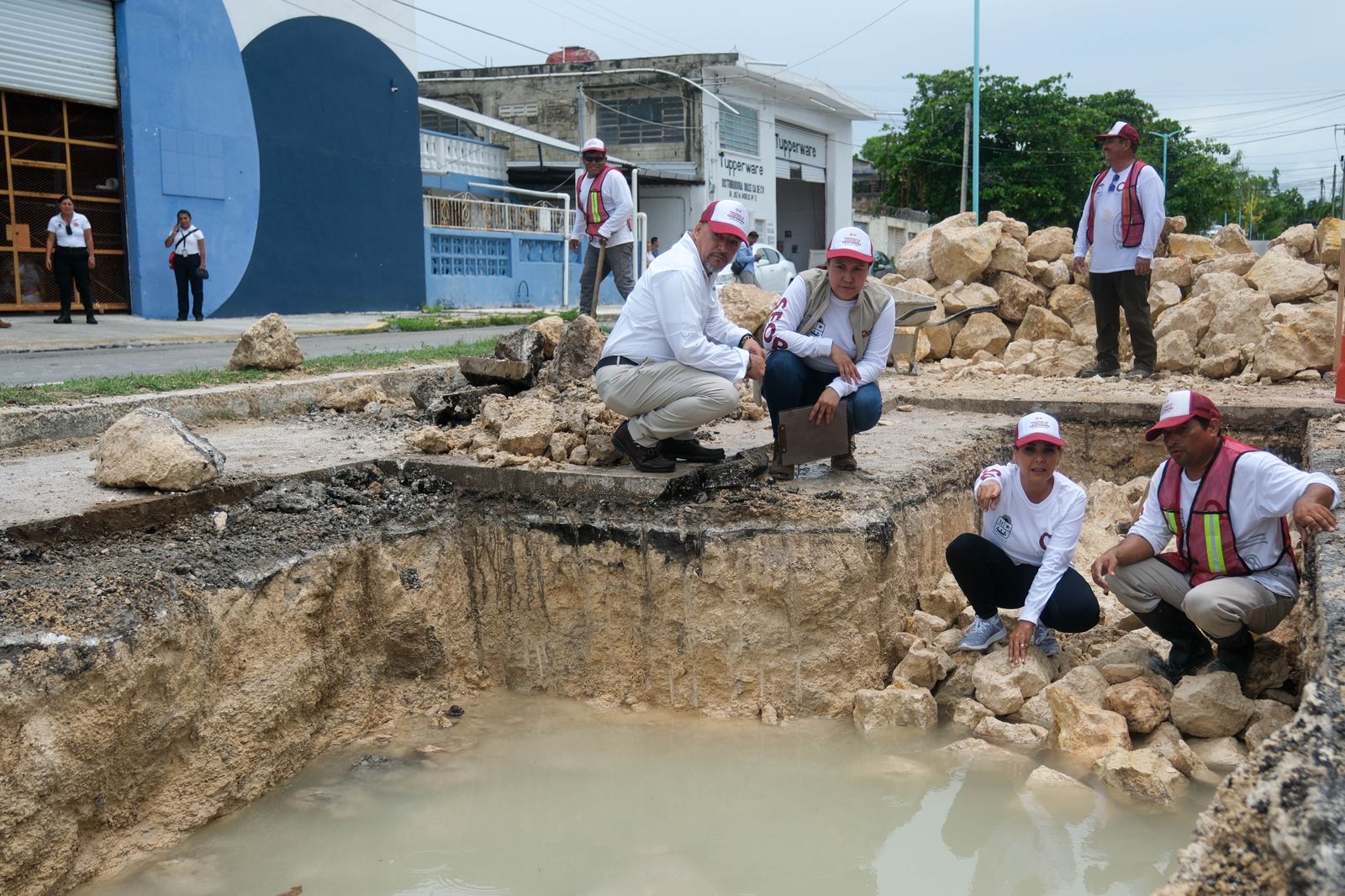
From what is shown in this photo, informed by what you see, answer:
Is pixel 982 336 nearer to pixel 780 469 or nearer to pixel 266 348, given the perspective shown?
pixel 780 469

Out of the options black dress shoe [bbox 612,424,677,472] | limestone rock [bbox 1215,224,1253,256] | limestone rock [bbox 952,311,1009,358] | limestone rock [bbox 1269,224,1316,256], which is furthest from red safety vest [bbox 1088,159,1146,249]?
→ black dress shoe [bbox 612,424,677,472]

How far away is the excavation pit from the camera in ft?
10.7

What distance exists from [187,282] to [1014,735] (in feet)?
40.7

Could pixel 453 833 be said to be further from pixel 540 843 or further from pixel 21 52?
pixel 21 52

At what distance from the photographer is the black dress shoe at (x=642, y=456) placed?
15.3 feet

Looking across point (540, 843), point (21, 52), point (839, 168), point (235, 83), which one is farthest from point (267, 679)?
point (839, 168)

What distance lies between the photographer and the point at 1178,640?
13.8ft

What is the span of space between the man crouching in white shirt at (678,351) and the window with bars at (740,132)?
24748 mm

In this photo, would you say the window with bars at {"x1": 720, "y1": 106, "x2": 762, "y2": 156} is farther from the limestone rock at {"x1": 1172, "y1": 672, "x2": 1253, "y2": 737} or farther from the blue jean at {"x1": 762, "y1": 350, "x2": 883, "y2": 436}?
the limestone rock at {"x1": 1172, "y1": 672, "x2": 1253, "y2": 737}

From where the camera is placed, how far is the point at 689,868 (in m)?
3.38

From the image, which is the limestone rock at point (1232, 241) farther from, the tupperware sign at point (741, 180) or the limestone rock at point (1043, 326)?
the tupperware sign at point (741, 180)

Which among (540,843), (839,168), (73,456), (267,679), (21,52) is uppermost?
(839,168)

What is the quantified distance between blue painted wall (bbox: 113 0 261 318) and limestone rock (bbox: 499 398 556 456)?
34.3 ft

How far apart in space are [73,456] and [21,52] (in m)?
9.36
